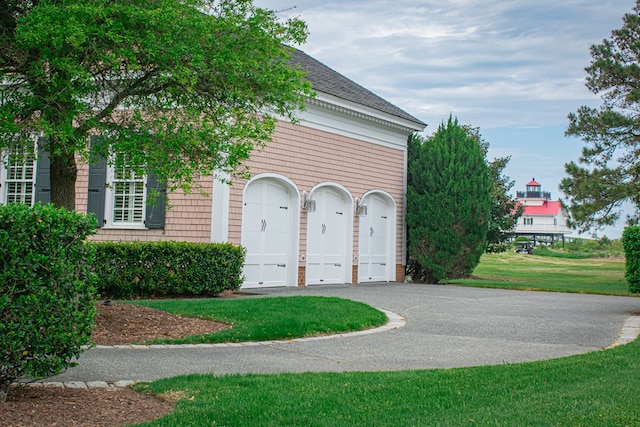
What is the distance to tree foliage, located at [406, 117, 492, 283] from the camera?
20312mm

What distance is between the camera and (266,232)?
1675 centimetres

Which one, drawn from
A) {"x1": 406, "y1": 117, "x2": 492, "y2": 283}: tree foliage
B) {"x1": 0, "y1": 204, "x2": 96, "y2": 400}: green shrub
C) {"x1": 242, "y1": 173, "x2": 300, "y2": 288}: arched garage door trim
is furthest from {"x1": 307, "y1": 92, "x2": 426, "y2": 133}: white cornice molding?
{"x1": 0, "y1": 204, "x2": 96, "y2": 400}: green shrub

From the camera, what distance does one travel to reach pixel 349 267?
63.6ft

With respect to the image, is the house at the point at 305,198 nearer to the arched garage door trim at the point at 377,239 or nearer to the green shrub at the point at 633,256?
the arched garage door trim at the point at 377,239

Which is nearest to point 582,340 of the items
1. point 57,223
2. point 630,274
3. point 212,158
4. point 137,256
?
point 630,274

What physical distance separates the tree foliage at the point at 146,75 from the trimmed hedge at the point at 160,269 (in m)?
3.27

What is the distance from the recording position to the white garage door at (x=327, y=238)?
59.4 feet

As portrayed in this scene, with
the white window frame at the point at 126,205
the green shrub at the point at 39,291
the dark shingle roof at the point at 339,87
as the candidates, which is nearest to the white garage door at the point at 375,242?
the dark shingle roof at the point at 339,87

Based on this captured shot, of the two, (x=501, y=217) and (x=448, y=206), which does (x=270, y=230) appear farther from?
(x=501, y=217)

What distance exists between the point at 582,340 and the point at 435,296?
6407mm

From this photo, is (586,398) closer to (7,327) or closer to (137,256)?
(7,327)

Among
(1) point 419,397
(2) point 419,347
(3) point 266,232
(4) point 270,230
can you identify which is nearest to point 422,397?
(1) point 419,397

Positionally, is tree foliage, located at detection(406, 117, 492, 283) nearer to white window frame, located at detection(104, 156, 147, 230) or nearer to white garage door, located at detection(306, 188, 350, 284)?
white garage door, located at detection(306, 188, 350, 284)

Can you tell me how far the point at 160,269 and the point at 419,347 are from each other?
6.56 m
